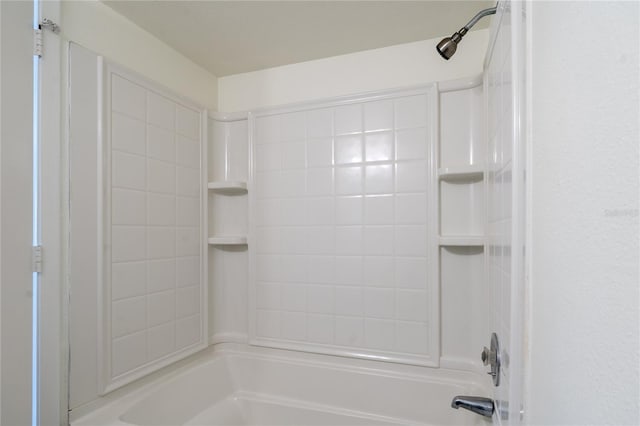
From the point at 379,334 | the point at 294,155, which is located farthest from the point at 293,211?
the point at 379,334

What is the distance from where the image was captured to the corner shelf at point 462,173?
5.22ft

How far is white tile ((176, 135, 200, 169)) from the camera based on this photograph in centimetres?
187

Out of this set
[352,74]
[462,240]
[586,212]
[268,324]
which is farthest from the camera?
[268,324]

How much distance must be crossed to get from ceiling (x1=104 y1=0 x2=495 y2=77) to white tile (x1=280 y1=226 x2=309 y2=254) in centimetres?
99

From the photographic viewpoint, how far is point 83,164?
1378 millimetres

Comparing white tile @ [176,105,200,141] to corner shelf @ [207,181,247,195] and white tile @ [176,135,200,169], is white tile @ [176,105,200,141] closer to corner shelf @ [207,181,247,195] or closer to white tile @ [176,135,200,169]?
white tile @ [176,135,200,169]

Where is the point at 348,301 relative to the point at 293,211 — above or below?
below

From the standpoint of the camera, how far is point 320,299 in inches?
76.9

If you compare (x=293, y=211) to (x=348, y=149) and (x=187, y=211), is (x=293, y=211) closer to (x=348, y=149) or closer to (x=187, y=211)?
(x=348, y=149)

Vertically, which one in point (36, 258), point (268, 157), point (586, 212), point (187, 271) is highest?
point (268, 157)

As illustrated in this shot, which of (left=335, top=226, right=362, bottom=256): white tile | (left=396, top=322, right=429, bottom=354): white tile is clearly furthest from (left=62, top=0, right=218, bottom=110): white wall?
(left=396, top=322, right=429, bottom=354): white tile

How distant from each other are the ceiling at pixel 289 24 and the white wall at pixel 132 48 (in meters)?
0.05

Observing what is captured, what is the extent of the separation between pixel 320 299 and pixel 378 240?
47 centimetres

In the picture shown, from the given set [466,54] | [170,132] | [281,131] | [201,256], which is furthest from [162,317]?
[466,54]
